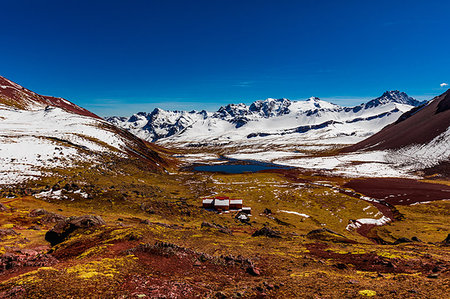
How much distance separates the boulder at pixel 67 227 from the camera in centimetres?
2427

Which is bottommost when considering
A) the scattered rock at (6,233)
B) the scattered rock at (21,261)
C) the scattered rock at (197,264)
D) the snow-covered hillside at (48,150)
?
the scattered rock at (197,264)

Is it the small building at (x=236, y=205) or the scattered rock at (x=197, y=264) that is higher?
the scattered rock at (x=197, y=264)

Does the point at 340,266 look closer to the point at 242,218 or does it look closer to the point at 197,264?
the point at 197,264

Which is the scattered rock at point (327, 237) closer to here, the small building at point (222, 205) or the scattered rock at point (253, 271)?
the scattered rock at point (253, 271)

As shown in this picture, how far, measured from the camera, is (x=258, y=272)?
17.4 m

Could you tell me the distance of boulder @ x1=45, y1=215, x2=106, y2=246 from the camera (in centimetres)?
2427

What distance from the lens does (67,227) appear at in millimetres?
24984

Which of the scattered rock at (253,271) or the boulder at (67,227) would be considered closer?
the scattered rock at (253,271)

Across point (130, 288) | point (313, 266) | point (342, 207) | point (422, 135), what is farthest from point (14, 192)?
point (422, 135)

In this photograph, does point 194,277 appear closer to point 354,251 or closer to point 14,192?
point 354,251

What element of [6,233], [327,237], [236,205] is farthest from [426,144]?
[6,233]

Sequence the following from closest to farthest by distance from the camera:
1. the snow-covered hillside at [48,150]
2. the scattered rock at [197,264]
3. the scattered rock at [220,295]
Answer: the scattered rock at [220,295], the scattered rock at [197,264], the snow-covered hillside at [48,150]

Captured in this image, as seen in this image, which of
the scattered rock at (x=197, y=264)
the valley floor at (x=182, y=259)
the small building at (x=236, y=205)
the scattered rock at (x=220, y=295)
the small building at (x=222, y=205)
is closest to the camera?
the scattered rock at (x=220, y=295)

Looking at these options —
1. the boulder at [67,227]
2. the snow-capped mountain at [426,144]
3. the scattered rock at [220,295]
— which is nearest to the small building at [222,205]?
the boulder at [67,227]
